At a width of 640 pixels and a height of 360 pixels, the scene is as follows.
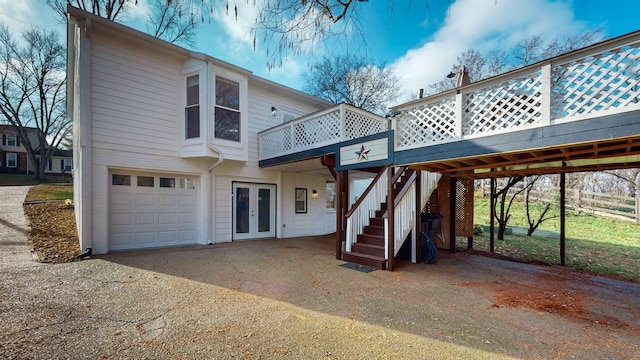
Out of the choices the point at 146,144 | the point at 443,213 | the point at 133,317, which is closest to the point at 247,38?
the point at 133,317

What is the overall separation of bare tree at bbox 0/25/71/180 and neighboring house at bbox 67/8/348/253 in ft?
36.2

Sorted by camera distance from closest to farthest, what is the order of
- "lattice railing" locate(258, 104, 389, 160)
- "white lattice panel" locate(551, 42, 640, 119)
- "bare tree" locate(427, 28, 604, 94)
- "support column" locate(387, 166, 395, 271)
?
"white lattice panel" locate(551, 42, 640, 119) → "support column" locate(387, 166, 395, 271) → "lattice railing" locate(258, 104, 389, 160) → "bare tree" locate(427, 28, 604, 94)

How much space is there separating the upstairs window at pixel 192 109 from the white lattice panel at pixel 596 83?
7.25m

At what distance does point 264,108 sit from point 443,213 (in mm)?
6287

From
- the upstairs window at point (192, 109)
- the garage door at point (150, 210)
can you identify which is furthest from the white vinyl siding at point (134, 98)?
the garage door at point (150, 210)

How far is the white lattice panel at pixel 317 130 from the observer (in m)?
6.57

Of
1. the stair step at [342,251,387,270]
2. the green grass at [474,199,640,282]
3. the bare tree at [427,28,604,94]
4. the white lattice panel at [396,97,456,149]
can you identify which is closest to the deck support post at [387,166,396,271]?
the stair step at [342,251,387,270]

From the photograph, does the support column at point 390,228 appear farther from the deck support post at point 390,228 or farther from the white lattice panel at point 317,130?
the white lattice panel at point 317,130

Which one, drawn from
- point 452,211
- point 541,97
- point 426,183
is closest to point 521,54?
point 452,211

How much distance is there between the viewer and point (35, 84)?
17.1 m

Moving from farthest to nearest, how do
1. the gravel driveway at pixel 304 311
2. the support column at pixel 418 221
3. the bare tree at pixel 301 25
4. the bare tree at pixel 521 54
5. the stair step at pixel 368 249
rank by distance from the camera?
the bare tree at pixel 521 54, the support column at pixel 418 221, the stair step at pixel 368 249, the bare tree at pixel 301 25, the gravel driveway at pixel 304 311

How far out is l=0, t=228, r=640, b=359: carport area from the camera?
2555 mm

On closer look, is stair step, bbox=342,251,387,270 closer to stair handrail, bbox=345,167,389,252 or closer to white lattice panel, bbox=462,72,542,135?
stair handrail, bbox=345,167,389,252

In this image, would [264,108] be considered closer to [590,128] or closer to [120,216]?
[120,216]
